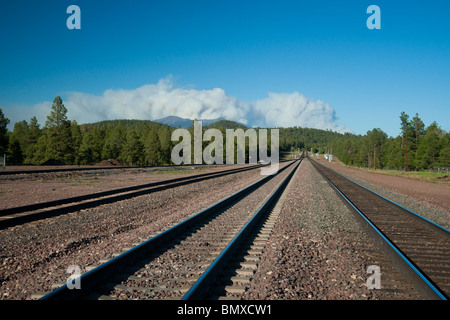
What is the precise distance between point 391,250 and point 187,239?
161 inches

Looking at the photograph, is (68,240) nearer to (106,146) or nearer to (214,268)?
(214,268)

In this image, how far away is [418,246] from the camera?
6016 millimetres

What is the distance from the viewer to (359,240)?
21.4ft

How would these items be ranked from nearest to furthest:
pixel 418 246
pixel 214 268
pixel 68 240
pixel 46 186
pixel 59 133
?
pixel 214 268 → pixel 418 246 → pixel 68 240 → pixel 46 186 → pixel 59 133

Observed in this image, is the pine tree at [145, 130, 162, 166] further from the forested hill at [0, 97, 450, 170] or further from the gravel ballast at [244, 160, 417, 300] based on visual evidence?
the gravel ballast at [244, 160, 417, 300]

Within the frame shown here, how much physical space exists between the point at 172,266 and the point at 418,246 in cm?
508

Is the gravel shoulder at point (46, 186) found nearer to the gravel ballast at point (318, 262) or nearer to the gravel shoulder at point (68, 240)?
the gravel shoulder at point (68, 240)

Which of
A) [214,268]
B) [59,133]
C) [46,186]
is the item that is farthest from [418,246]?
[59,133]

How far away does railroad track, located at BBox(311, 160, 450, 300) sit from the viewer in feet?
13.1

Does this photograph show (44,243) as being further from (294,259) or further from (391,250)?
(391,250)

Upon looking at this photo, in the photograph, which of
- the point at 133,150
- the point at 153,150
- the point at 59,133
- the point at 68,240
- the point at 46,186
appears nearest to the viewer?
the point at 68,240

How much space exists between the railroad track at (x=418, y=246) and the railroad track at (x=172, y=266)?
2.39m

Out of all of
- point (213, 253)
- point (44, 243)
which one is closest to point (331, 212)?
point (213, 253)

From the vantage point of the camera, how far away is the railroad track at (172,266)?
3.75 m
